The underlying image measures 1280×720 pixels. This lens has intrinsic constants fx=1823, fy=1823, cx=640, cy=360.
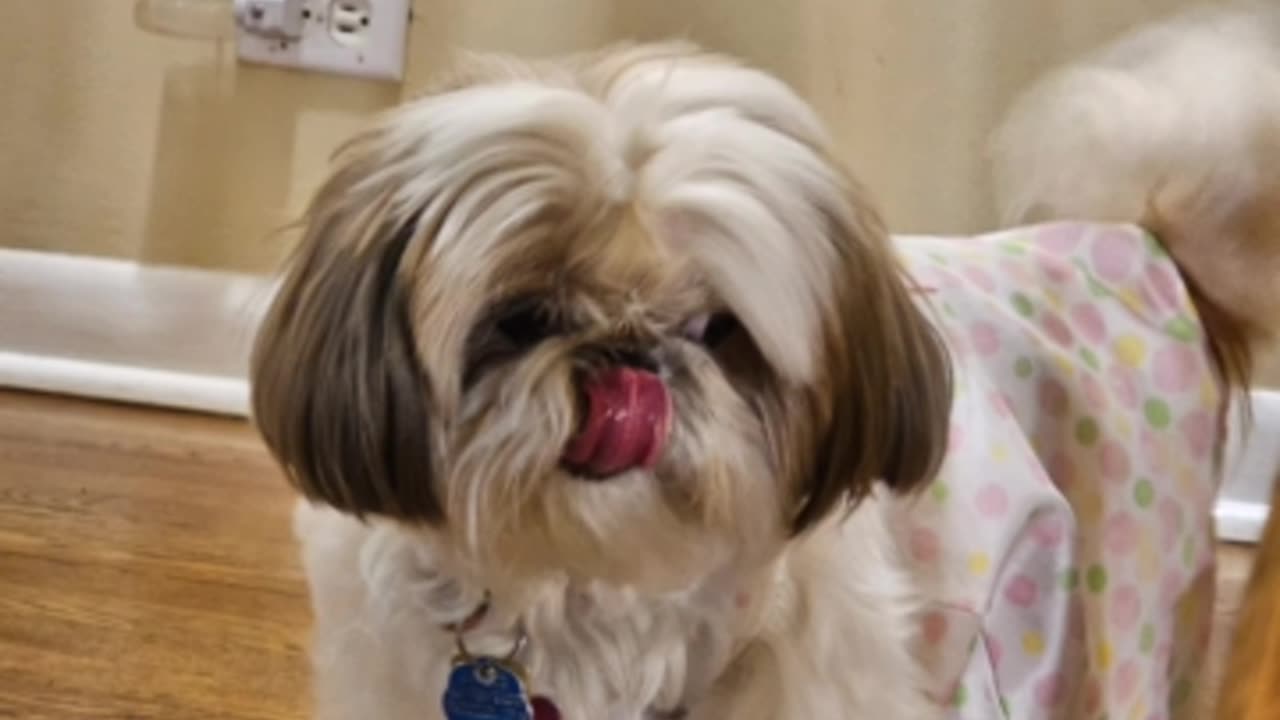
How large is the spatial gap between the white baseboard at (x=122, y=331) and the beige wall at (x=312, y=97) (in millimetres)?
25

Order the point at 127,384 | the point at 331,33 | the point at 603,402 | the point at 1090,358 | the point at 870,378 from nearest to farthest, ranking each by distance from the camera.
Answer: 1. the point at 603,402
2. the point at 870,378
3. the point at 1090,358
4. the point at 331,33
5. the point at 127,384

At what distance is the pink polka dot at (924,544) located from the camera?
118cm

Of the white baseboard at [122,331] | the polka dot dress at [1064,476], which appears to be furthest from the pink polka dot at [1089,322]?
the white baseboard at [122,331]

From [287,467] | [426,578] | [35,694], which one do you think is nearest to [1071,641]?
[426,578]

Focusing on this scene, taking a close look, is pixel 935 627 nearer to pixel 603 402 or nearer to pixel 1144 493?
pixel 1144 493

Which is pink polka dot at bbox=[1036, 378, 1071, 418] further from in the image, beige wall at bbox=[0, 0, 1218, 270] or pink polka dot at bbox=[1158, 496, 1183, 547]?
beige wall at bbox=[0, 0, 1218, 270]

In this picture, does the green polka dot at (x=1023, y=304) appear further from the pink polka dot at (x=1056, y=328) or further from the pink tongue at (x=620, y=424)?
the pink tongue at (x=620, y=424)

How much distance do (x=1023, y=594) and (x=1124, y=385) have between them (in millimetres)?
169

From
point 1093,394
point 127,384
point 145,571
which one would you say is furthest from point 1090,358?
point 127,384

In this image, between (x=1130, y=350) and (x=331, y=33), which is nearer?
(x=1130, y=350)

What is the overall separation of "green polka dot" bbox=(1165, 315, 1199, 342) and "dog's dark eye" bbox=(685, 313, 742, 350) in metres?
0.54

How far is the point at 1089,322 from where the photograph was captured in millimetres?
1303

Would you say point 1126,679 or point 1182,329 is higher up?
point 1182,329

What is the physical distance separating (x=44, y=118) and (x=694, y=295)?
1.33 m
